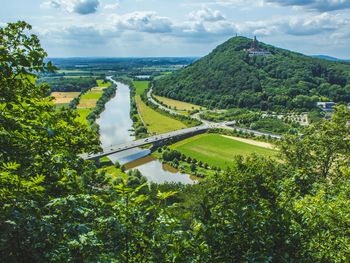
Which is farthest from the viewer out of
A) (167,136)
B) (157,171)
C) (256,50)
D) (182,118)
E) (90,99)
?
(256,50)

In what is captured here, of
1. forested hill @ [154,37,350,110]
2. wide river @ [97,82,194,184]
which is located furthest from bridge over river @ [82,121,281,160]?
forested hill @ [154,37,350,110]

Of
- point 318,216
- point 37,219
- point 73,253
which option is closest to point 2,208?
point 37,219

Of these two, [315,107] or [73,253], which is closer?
[73,253]

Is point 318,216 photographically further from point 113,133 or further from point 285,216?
point 113,133

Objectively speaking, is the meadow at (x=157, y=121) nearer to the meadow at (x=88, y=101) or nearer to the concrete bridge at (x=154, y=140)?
the concrete bridge at (x=154, y=140)

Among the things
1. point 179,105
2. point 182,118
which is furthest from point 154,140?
point 179,105

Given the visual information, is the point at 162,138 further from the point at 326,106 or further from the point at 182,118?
the point at 326,106

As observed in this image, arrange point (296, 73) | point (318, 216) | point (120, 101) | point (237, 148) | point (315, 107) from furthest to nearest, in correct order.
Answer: point (296, 73) < point (120, 101) < point (315, 107) < point (237, 148) < point (318, 216)
